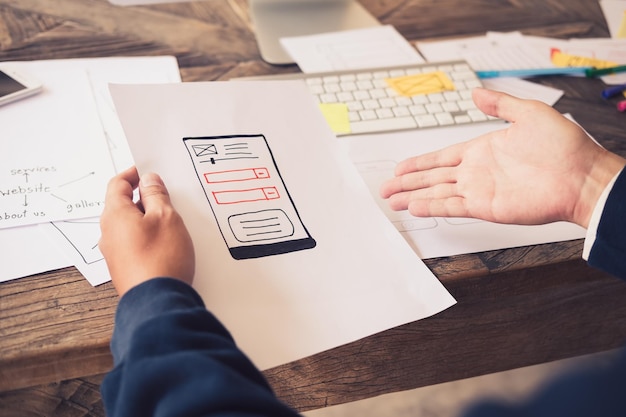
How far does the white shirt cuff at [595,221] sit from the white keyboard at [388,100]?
0.69 ft

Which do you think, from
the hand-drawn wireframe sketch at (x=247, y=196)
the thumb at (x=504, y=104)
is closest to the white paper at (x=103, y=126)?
the hand-drawn wireframe sketch at (x=247, y=196)

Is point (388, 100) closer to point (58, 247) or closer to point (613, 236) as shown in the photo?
point (613, 236)

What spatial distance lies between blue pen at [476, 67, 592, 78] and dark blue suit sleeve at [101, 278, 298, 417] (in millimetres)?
585

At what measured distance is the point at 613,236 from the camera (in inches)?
22.9

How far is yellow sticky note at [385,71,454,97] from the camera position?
31.8 inches

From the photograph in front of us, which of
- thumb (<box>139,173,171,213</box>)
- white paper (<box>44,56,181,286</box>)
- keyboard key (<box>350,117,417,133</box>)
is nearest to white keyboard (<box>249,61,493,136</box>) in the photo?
keyboard key (<box>350,117,417,133</box>)

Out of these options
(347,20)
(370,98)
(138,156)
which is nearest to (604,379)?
(370,98)

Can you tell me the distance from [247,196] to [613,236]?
351mm

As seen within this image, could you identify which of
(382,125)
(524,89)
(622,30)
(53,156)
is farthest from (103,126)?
(622,30)

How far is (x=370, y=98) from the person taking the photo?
2.58ft

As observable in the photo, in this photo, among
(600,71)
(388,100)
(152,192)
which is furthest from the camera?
(600,71)

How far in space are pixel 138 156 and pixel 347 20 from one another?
53 cm

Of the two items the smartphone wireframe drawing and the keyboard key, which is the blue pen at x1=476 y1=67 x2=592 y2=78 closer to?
the keyboard key

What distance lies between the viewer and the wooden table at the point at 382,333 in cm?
51
